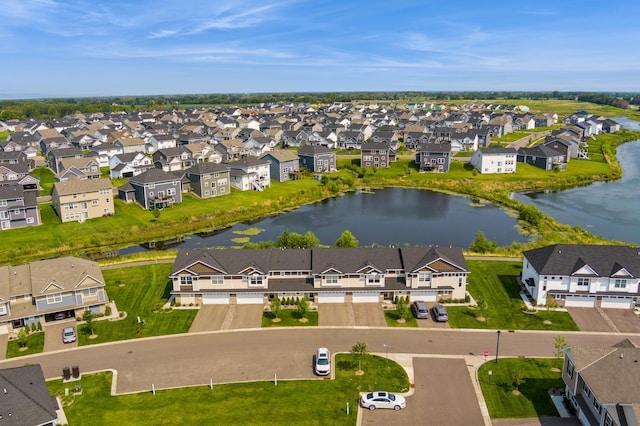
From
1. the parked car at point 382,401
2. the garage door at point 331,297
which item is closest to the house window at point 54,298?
the garage door at point 331,297

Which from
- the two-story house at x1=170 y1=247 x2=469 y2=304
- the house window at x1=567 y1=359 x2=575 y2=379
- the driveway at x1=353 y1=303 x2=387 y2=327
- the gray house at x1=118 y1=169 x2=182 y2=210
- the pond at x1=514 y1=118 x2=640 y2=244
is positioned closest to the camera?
the house window at x1=567 y1=359 x2=575 y2=379

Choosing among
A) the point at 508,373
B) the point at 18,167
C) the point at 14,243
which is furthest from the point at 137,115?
the point at 508,373

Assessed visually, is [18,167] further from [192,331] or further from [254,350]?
[254,350]

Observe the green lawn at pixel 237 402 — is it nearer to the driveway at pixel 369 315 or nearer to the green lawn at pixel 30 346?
the green lawn at pixel 30 346

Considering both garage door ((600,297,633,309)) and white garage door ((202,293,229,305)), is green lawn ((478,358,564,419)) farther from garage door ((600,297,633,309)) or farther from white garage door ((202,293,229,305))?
white garage door ((202,293,229,305))

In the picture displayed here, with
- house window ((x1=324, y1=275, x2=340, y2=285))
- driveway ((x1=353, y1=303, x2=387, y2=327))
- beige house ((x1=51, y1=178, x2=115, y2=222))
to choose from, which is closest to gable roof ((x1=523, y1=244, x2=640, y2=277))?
driveway ((x1=353, y1=303, x2=387, y2=327))
